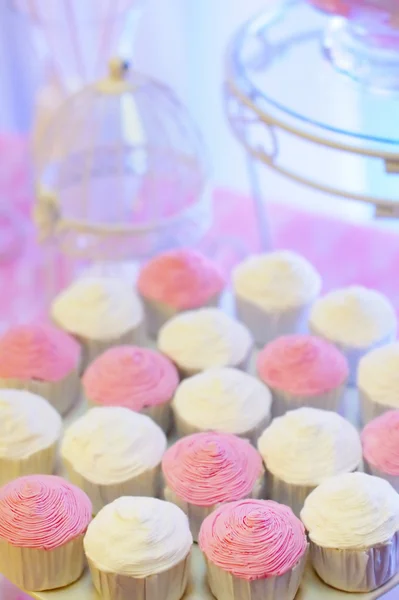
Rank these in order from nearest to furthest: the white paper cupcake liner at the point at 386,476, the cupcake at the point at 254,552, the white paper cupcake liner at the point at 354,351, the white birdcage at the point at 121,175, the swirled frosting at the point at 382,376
Result: the cupcake at the point at 254,552 < the white paper cupcake liner at the point at 386,476 < the swirled frosting at the point at 382,376 < the white paper cupcake liner at the point at 354,351 < the white birdcage at the point at 121,175

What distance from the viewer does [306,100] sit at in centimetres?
121

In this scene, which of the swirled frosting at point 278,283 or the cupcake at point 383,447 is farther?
the swirled frosting at point 278,283

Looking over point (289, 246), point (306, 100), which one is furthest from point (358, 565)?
point (289, 246)

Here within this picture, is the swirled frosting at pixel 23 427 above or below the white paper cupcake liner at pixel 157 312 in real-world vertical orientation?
above

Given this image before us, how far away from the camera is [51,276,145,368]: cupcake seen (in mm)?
1260

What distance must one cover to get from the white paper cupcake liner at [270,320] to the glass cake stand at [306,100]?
169 mm

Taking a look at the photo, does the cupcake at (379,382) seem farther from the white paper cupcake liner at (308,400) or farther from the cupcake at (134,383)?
the cupcake at (134,383)

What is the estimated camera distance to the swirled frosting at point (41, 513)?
3.10ft

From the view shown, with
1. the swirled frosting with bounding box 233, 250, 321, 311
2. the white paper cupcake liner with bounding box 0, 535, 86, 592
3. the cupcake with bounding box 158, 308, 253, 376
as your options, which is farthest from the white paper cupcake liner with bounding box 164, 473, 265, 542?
the swirled frosting with bounding box 233, 250, 321, 311

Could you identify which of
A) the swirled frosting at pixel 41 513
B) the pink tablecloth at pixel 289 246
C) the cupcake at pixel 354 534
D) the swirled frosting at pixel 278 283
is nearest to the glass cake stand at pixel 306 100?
the swirled frosting at pixel 278 283

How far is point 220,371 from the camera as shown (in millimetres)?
1140

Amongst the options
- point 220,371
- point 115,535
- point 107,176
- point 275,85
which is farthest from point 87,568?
point 107,176

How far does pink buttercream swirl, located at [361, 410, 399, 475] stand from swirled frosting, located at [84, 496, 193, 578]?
0.21 meters

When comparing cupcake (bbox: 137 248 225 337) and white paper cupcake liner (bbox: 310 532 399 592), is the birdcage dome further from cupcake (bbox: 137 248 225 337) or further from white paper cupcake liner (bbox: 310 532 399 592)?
white paper cupcake liner (bbox: 310 532 399 592)
